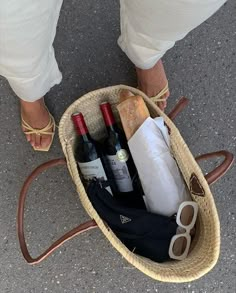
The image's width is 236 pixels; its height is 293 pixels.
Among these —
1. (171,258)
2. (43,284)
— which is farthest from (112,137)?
(43,284)

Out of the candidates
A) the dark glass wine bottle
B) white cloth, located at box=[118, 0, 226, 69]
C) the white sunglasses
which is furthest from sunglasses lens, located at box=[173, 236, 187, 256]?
white cloth, located at box=[118, 0, 226, 69]

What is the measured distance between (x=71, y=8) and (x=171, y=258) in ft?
1.84

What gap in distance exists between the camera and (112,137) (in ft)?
3.21

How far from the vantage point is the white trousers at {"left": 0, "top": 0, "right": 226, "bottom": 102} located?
0.62 metres

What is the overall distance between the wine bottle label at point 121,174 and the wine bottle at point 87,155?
0.07 feet

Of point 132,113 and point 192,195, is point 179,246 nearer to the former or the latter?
point 192,195

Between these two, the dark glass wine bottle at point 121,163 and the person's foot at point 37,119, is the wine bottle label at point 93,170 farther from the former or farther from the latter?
the person's foot at point 37,119

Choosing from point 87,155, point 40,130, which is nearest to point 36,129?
point 40,130

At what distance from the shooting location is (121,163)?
965mm

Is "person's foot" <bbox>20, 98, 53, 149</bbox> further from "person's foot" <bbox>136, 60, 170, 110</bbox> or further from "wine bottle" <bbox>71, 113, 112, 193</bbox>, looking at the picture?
"person's foot" <bbox>136, 60, 170, 110</bbox>

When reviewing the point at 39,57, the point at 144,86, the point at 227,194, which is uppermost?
the point at 39,57

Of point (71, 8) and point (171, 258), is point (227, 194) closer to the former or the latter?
point (171, 258)

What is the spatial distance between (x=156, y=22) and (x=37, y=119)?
0.37 meters

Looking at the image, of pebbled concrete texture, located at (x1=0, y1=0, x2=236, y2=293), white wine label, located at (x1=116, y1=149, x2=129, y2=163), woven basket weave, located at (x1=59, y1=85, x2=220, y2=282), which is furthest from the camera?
pebbled concrete texture, located at (x1=0, y1=0, x2=236, y2=293)
